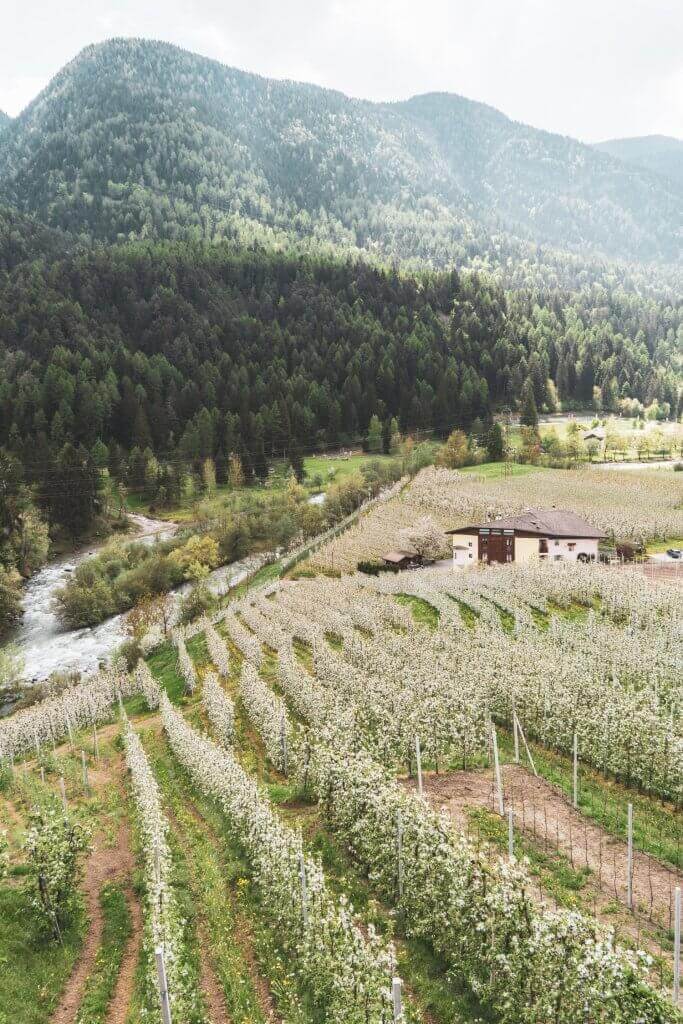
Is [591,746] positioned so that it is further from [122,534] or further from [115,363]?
[115,363]

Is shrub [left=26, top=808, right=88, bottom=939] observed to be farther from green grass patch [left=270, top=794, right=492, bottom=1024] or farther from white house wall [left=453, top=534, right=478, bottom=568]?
white house wall [left=453, top=534, right=478, bottom=568]

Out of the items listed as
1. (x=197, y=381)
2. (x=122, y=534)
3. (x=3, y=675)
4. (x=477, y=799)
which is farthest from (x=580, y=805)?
(x=197, y=381)

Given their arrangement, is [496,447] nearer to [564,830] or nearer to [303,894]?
[564,830]

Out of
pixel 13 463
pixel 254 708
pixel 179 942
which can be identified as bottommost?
pixel 254 708

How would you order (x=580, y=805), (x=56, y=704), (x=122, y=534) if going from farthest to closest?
(x=122, y=534)
(x=56, y=704)
(x=580, y=805)

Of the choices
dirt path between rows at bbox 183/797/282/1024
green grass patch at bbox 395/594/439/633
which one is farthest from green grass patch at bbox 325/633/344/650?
dirt path between rows at bbox 183/797/282/1024

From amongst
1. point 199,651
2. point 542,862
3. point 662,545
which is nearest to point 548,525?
point 662,545
